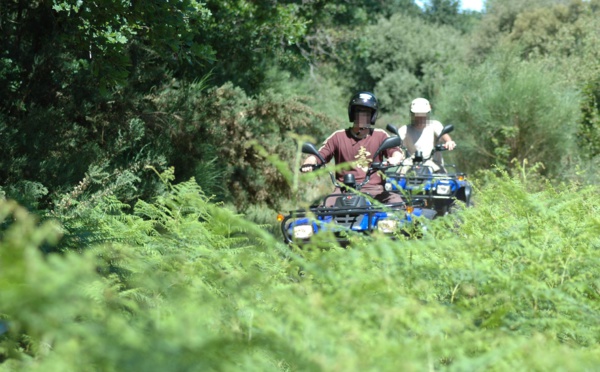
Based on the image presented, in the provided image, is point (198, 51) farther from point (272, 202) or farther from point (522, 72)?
point (522, 72)

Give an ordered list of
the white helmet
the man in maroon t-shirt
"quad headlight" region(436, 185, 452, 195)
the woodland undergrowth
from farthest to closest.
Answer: the white helmet < "quad headlight" region(436, 185, 452, 195) < the man in maroon t-shirt < the woodland undergrowth

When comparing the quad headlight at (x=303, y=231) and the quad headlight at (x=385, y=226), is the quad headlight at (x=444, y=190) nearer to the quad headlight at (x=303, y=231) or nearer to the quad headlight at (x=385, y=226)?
the quad headlight at (x=385, y=226)

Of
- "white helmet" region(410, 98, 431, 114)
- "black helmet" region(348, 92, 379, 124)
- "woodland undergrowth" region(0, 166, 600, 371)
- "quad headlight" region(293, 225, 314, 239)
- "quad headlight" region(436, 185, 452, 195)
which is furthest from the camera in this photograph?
"white helmet" region(410, 98, 431, 114)

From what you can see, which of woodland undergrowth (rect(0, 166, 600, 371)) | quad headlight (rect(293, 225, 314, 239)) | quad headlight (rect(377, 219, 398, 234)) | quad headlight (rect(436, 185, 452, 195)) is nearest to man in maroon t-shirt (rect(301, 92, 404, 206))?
quad headlight (rect(377, 219, 398, 234))

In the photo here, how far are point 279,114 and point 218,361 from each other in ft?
35.6

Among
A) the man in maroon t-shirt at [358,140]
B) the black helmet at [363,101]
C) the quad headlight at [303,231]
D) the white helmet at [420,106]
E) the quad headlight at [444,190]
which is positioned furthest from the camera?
the white helmet at [420,106]

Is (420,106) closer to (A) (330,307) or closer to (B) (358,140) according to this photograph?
(B) (358,140)

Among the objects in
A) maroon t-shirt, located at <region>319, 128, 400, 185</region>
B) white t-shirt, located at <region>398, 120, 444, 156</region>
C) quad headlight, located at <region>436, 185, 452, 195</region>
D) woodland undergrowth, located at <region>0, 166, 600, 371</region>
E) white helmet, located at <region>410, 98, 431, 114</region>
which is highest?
woodland undergrowth, located at <region>0, 166, 600, 371</region>

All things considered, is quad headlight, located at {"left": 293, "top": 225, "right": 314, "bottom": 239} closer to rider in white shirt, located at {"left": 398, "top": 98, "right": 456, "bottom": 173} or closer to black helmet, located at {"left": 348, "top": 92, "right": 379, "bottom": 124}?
black helmet, located at {"left": 348, "top": 92, "right": 379, "bottom": 124}

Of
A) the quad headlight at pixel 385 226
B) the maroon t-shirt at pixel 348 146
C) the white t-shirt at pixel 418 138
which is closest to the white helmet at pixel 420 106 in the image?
the white t-shirt at pixel 418 138

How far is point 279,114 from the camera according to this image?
42.0 feet

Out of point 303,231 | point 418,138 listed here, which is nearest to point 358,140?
point 303,231

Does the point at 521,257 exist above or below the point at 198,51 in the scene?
below

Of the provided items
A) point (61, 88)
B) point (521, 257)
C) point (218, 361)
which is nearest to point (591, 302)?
point (521, 257)
